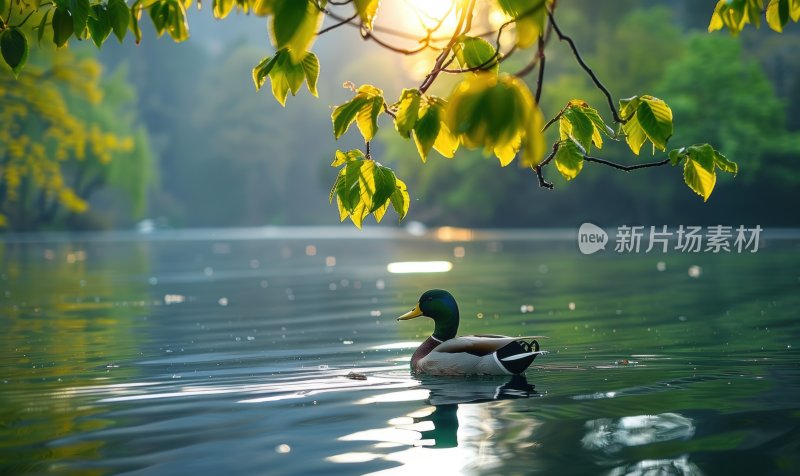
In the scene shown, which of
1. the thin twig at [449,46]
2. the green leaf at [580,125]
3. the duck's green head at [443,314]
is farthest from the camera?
the duck's green head at [443,314]

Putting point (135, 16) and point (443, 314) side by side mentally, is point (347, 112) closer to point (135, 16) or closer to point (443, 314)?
point (135, 16)

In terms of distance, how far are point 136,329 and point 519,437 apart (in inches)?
422

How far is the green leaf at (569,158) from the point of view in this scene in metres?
5.14

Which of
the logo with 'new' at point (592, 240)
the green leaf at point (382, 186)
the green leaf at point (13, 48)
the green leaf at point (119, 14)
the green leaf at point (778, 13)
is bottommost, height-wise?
the green leaf at point (382, 186)

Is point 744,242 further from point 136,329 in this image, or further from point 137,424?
point 137,424

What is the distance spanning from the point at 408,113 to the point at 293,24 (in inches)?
38.3

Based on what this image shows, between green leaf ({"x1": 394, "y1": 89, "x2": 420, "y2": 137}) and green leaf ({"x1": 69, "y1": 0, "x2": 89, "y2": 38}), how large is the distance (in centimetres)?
137

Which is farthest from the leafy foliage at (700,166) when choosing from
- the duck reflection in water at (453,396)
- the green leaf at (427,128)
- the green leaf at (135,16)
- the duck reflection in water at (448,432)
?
the duck reflection in water at (453,396)

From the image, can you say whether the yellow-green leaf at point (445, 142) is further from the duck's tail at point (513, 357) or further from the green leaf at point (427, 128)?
the duck's tail at point (513, 357)

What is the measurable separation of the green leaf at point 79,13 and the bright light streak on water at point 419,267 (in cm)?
2674

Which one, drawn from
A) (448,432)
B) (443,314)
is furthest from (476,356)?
(448,432)

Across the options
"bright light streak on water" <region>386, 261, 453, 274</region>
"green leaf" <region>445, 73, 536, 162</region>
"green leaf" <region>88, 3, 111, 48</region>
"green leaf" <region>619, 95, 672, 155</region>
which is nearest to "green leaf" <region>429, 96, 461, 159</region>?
"green leaf" <region>619, 95, 672, 155</region>

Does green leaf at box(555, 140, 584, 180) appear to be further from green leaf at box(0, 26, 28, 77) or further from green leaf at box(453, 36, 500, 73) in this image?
green leaf at box(0, 26, 28, 77)

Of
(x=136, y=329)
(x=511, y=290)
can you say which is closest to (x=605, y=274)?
(x=511, y=290)
